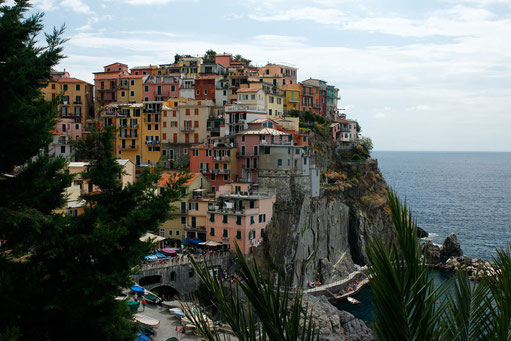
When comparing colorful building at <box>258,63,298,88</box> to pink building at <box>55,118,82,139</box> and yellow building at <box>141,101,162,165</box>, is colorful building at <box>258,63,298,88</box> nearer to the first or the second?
yellow building at <box>141,101,162,165</box>

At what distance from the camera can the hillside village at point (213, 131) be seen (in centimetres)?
5156

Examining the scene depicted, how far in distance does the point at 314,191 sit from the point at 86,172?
150 ft

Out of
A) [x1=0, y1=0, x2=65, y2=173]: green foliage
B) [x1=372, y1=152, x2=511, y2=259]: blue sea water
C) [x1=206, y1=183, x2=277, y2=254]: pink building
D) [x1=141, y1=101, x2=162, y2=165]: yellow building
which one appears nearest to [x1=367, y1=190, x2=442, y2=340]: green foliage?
[x1=0, y1=0, x2=65, y2=173]: green foliage

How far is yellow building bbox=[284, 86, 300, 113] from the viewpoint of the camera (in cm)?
7762

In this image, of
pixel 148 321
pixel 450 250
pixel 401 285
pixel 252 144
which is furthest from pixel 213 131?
pixel 401 285

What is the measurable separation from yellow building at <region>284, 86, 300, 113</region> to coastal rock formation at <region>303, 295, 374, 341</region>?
1558 inches

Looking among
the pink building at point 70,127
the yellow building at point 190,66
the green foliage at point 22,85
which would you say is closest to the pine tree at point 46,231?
the green foliage at point 22,85

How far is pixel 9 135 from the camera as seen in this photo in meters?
12.1

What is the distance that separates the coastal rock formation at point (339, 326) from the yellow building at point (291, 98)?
3958cm

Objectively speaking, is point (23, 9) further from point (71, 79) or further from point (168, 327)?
point (71, 79)

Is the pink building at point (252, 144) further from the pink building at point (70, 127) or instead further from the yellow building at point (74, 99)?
the yellow building at point (74, 99)

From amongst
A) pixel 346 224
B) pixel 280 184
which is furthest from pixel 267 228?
pixel 346 224

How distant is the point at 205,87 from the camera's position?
73.5 meters

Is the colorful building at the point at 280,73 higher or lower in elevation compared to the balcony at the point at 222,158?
higher
